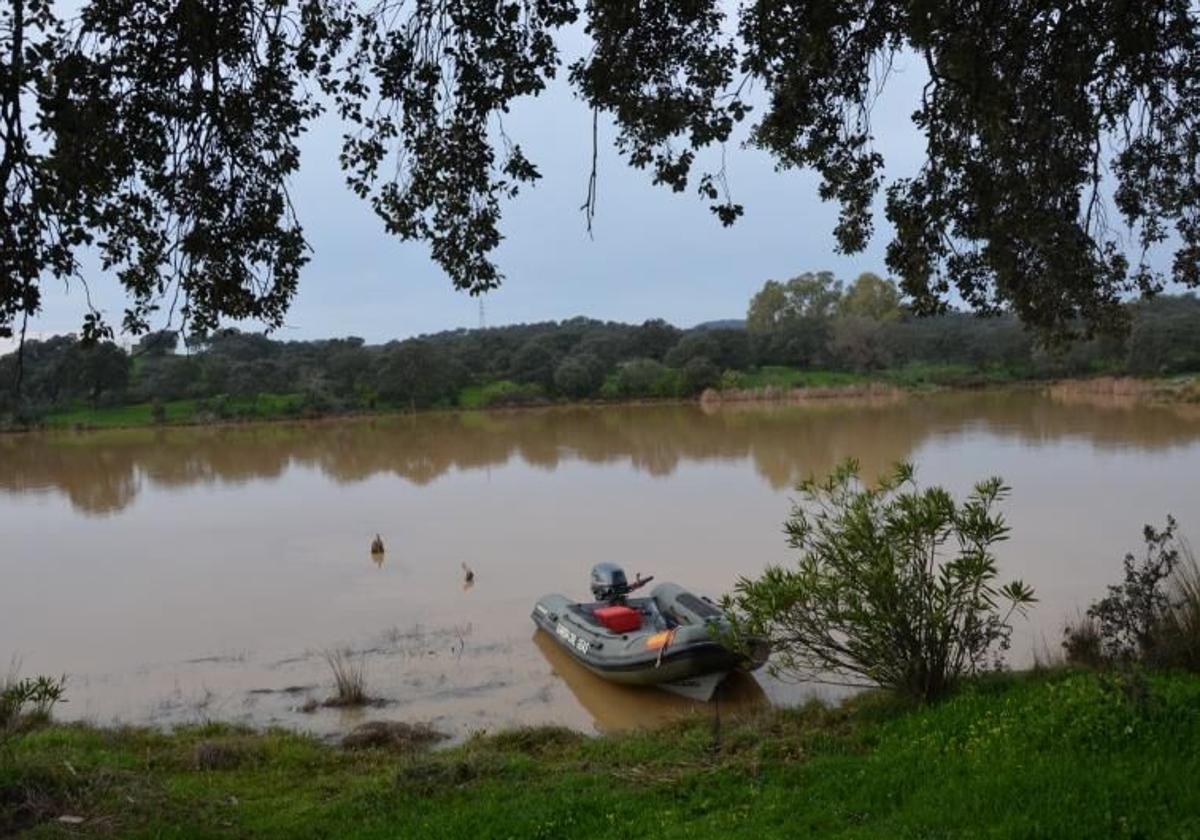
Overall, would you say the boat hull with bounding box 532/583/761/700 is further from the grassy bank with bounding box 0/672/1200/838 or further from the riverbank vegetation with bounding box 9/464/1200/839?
the grassy bank with bounding box 0/672/1200/838

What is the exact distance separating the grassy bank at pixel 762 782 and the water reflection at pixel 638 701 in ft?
5.45

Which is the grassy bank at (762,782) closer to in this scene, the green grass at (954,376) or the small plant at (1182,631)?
the small plant at (1182,631)

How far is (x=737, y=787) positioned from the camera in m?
4.79

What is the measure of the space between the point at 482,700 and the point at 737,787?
15.6 ft

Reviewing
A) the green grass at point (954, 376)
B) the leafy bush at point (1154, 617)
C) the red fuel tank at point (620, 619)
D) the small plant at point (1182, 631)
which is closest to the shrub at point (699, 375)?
the green grass at point (954, 376)

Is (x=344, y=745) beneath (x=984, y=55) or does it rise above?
beneath

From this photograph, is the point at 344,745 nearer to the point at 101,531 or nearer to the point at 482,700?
the point at 482,700

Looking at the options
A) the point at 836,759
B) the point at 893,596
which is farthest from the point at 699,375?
the point at 836,759

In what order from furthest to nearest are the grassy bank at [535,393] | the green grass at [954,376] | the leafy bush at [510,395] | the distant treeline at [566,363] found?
the leafy bush at [510,395], the green grass at [954,376], the grassy bank at [535,393], the distant treeline at [566,363]

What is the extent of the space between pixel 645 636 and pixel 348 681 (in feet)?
8.87

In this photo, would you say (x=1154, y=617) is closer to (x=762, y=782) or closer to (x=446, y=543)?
(x=762, y=782)

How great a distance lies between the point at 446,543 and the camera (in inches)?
680

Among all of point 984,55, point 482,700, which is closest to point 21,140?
point 984,55

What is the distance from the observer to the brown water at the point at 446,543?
9844 mm
